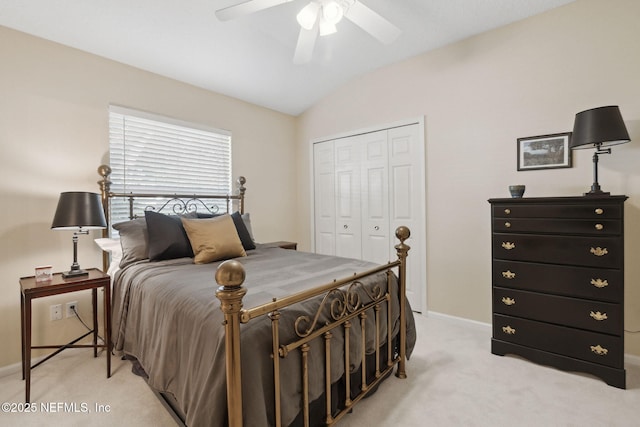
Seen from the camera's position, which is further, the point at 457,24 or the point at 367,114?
the point at 367,114

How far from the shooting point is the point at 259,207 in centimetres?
381

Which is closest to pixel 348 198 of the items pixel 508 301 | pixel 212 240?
pixel 212 240

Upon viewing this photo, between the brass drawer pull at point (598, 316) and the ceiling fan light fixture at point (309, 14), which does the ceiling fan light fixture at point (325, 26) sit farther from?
the brass drawer pull at point (598, 316)

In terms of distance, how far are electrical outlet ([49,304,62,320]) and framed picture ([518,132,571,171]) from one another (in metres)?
3.92

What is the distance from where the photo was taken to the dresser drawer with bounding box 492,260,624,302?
1.86 meters

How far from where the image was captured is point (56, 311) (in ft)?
7.53

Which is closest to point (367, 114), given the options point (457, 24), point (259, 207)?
point (457, 24)

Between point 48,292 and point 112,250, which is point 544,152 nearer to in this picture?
point 112,250

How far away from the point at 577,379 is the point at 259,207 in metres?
3.32

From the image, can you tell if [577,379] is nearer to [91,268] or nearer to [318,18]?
[318,18]

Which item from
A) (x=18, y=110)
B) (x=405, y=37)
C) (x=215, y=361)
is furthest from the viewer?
(x=405, y=37)

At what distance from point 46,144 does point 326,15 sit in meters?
2.28

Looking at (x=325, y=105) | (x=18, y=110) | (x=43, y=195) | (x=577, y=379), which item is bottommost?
(x=577, y=379)

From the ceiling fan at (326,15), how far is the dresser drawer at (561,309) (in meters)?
2.05
